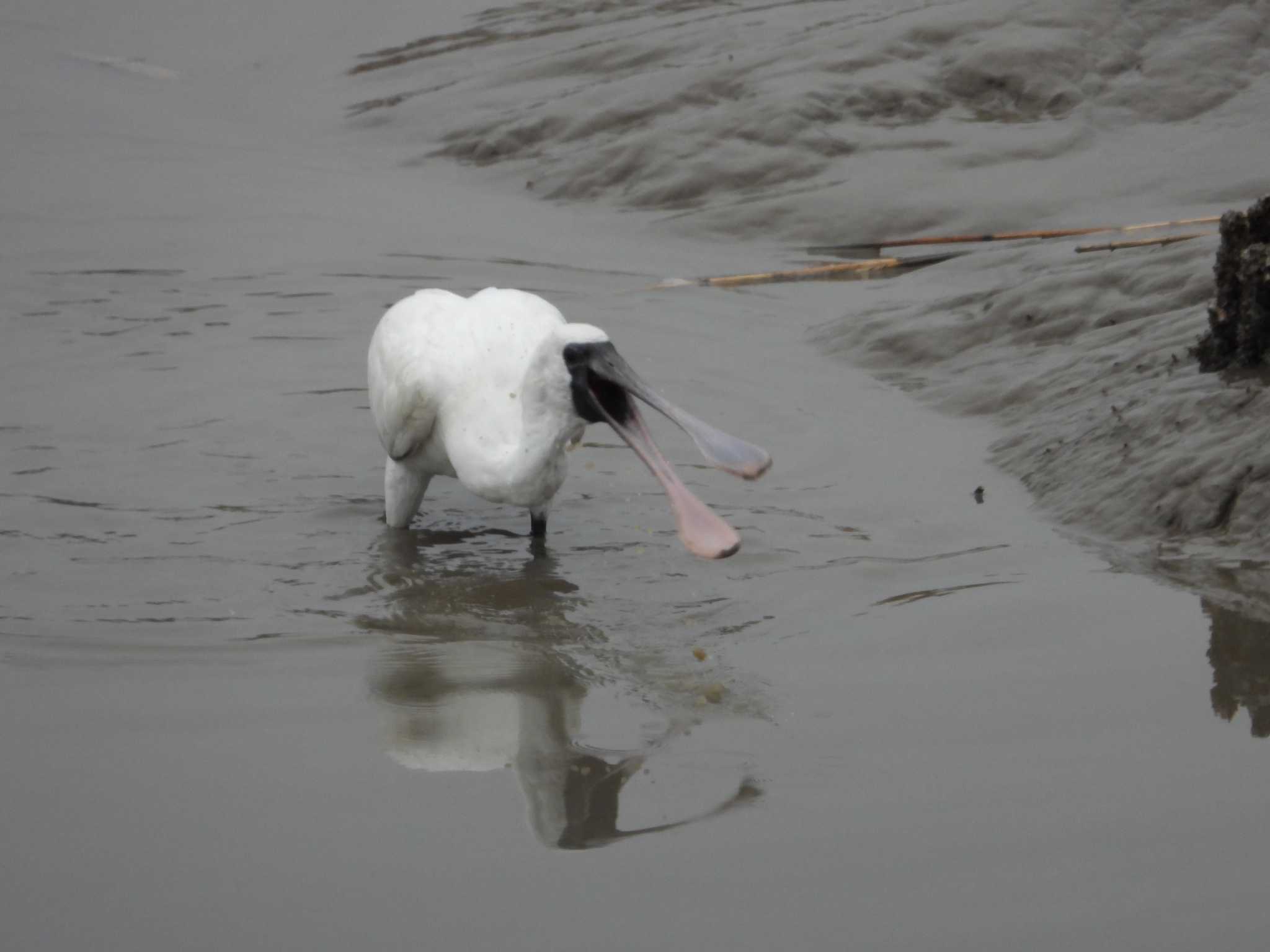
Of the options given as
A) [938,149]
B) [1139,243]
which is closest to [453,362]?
[1139,243]

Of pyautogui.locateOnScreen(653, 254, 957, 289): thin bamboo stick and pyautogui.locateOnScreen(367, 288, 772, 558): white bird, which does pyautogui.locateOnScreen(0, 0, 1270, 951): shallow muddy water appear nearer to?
pyautogui.locateOnScreen(653, 254, 957, 289): thin bamboo stick

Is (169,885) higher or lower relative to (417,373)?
lower

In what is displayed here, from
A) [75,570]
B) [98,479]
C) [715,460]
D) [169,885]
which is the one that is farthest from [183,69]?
[169,885]

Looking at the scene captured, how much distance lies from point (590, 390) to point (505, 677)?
101 centimetres

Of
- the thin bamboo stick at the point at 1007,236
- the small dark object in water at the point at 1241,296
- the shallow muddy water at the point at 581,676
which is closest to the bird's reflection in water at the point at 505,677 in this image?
the shallow muddy water at the point at 581,676

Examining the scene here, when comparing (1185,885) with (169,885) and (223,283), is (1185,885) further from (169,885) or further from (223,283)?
(223,283)

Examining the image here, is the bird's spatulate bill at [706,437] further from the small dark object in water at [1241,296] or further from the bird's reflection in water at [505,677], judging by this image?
the small dark object in water at [1241,296]

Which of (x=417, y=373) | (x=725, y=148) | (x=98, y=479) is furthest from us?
(x=725, y=148)

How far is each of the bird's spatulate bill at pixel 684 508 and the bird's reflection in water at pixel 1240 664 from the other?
1.30 meters

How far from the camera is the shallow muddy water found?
3484 millimetres

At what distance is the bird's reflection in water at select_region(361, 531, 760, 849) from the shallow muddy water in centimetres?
1

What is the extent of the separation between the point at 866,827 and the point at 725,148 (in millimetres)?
8414

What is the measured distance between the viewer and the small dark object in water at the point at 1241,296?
619 cm

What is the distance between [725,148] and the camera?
459 inches
